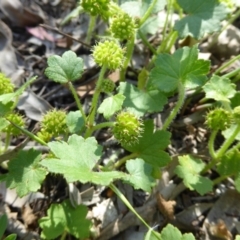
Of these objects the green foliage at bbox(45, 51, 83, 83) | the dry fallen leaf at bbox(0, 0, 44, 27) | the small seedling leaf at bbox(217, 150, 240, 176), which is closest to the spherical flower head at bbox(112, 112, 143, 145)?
the green foliage at bbox(45, 51, 83, 83)

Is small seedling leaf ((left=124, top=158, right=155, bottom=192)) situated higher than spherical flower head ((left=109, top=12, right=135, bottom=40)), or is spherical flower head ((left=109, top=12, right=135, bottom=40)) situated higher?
spherical flower head ((left=109, top=12, right=135, bottom=40))

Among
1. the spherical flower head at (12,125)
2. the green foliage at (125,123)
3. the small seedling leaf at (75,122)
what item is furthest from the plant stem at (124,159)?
the spherical flower head at (12,125)

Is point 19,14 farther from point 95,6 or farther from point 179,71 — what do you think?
point 179,71

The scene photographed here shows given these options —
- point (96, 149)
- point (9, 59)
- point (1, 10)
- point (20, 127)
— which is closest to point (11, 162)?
point (20, 127)

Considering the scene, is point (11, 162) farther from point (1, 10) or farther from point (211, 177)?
point (1, 10)

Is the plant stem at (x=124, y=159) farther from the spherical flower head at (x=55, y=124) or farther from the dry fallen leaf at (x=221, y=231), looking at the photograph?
the dry fallen leaf at (x=221, y=231)

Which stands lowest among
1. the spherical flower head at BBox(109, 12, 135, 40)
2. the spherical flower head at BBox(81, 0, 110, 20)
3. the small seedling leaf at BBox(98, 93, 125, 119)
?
the small seedling leaf at BBox(98, 93, 125, 119)

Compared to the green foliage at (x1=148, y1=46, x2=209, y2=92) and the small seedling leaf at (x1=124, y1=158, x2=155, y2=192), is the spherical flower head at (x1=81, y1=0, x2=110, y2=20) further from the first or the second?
the small seedling leaf at (x1=124, y1=158, x2=155, y2=192)
